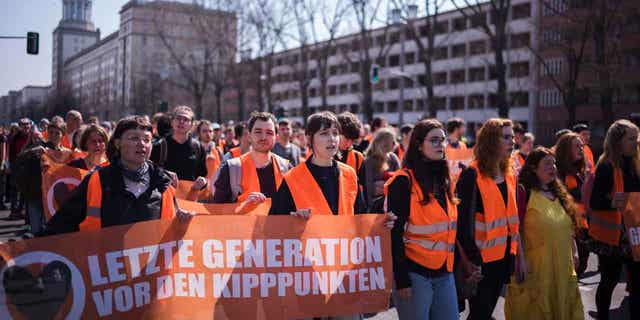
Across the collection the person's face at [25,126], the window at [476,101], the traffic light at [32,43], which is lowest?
the person's face at [25,126]

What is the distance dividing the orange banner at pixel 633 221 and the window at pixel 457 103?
6309 cm

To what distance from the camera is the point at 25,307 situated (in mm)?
3705

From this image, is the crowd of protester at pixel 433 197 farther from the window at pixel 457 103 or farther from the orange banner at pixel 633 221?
the window at pixel 457 103

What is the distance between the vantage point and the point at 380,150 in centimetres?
730

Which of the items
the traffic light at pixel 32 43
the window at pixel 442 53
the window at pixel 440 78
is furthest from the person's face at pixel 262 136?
the window at pixel 440 78

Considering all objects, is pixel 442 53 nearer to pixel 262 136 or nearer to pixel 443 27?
pixel 443 27

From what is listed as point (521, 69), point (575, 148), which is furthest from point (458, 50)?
point (575, 148)

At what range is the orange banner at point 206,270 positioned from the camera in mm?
3771

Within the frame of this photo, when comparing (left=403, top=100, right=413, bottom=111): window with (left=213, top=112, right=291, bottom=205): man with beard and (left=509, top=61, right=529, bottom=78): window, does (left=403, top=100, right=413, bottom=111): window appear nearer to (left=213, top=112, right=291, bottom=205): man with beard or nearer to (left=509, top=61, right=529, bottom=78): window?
(left=509, top=61, right=529, bottom=78): window

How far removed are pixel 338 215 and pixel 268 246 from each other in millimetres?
550

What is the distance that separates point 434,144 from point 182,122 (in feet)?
11.9

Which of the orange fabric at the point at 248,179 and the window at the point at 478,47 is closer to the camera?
the orange fabric at the point at 248,179

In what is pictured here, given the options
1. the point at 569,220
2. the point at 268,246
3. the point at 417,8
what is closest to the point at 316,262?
the point at 268,246

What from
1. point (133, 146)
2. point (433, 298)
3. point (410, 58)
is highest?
point (410, 58)
